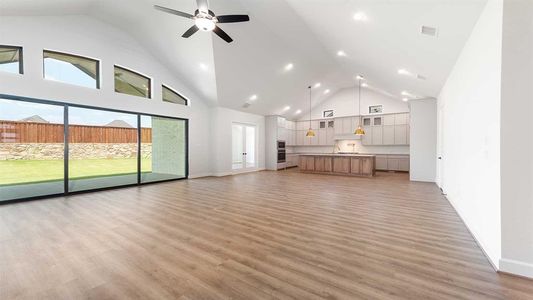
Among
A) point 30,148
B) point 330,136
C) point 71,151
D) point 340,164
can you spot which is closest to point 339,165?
point 340,164

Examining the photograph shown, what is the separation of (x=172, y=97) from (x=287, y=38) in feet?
14.7

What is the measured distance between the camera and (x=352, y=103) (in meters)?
11.4

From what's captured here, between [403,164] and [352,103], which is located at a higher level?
[352,103]

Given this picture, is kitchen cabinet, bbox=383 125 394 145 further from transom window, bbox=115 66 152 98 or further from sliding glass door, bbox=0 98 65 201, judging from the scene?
sliding glass door, bbox=0 98 65 201

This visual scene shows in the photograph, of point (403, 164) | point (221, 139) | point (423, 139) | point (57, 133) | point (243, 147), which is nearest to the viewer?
point (57, 133)

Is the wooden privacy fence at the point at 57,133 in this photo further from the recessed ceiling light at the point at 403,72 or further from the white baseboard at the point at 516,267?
the white baseboard at the point at 516,267

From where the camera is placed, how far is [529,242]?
Answer: 2012mm

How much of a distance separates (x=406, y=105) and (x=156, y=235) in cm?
1111


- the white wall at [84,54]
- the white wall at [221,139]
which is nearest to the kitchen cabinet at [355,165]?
the white wall at [221,139]

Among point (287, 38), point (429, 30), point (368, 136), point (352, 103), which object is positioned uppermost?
point (287, 38)

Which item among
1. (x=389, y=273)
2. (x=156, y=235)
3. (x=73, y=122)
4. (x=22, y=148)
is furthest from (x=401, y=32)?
(x=22, y=148)

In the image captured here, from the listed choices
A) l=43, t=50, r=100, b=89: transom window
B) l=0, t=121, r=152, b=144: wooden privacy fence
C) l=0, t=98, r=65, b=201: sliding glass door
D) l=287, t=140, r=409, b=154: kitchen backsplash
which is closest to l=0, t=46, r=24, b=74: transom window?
l=43, t=50, r=100, b=89: transom window

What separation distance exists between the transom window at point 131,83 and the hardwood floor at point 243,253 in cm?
349

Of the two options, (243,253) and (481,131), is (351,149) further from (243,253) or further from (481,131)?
(243,253)
